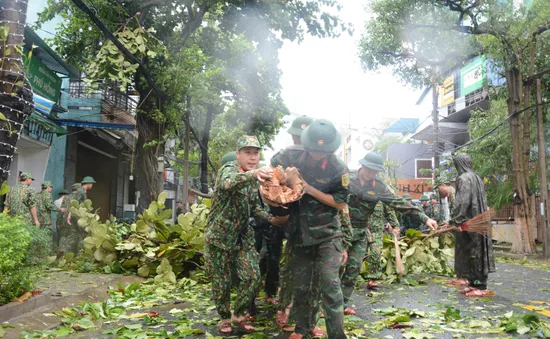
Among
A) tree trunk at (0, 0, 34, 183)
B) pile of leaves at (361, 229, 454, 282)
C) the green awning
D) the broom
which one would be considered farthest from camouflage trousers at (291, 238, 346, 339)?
the green awning

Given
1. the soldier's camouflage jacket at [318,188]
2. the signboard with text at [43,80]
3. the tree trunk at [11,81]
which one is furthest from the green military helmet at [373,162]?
the signboard with text at [43,80]

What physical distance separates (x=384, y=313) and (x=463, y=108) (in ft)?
91.3

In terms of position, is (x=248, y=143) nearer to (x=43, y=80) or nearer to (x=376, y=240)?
(x=376, y=240)

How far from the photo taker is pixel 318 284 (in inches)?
179

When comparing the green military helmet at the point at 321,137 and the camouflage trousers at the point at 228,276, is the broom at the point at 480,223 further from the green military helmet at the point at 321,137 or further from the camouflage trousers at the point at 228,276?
the green military helmet at the point at 321,137

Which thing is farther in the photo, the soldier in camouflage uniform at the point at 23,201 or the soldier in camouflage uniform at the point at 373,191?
the soldier in camouflage uniform at the point at 23,201

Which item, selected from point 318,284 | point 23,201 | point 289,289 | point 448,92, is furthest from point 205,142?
point 318,284

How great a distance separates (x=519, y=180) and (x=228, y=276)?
44.0ft

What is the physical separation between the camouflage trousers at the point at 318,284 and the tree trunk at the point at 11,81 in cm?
331

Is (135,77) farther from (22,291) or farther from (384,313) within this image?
(384,313)

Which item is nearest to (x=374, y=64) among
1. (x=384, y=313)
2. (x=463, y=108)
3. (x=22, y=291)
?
(x=463, y=108)

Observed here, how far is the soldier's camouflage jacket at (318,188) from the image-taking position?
431 cm

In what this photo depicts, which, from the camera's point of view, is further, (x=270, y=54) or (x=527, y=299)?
(x=270, y=54)

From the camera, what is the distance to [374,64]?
68.2 feet
